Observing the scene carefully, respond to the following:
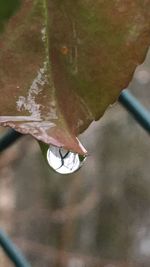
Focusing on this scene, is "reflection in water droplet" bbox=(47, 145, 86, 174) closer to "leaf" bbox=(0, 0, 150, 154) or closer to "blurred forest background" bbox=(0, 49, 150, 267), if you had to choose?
"leaf" bbox=(0, 0, 150, 154)

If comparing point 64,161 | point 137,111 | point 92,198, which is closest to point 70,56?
point 64,161

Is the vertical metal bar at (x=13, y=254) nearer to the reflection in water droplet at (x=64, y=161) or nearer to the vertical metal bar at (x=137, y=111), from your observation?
the vertical metal bar at (x=137, y=111)

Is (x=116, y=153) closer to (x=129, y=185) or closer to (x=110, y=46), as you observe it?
(x=129, y=185)

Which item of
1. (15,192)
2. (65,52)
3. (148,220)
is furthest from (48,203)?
(65,52)

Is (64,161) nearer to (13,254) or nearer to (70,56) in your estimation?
(70,56)

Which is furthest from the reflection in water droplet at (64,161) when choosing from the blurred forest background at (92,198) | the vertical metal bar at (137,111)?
the blurred forest background at (92,198)

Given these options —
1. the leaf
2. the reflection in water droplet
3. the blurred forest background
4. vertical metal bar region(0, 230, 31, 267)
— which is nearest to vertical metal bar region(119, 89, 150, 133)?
vertical metal bar region(0, 230, 31, 267)

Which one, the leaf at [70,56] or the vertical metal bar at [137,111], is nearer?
the leaf at [70,56]
